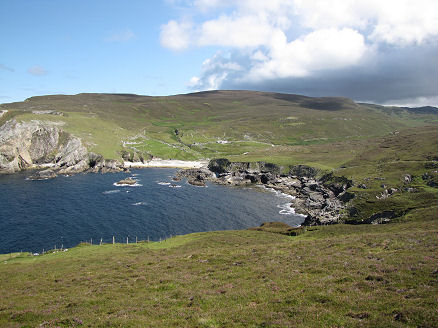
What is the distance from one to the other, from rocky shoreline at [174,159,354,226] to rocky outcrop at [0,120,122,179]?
6125 cm

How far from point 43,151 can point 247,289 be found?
668ft

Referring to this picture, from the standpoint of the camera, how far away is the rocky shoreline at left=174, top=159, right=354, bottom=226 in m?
92.2

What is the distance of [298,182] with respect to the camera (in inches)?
5600

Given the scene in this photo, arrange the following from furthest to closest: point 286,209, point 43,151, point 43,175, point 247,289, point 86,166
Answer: point 43,151, point 86,166, point 43,175, point 286,209, point 247,289

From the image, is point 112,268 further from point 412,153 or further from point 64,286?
point 412,153

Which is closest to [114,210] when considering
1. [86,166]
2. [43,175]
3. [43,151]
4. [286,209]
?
[286,209]

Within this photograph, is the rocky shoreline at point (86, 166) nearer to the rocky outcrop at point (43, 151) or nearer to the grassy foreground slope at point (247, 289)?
the rocky outcrop at point (43, 151)

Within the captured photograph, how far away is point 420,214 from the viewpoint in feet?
203

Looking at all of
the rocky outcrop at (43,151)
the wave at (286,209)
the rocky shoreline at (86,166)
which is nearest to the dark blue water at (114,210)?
the wave at (286,209)

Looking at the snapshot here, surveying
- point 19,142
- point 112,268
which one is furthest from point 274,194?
point 19,142

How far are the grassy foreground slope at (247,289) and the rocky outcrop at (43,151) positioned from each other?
144458mm

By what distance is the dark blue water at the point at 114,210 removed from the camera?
76250 mm

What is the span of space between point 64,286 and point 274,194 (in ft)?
356

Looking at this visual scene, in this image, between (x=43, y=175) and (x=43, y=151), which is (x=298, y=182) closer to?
(x=43, y=175)
